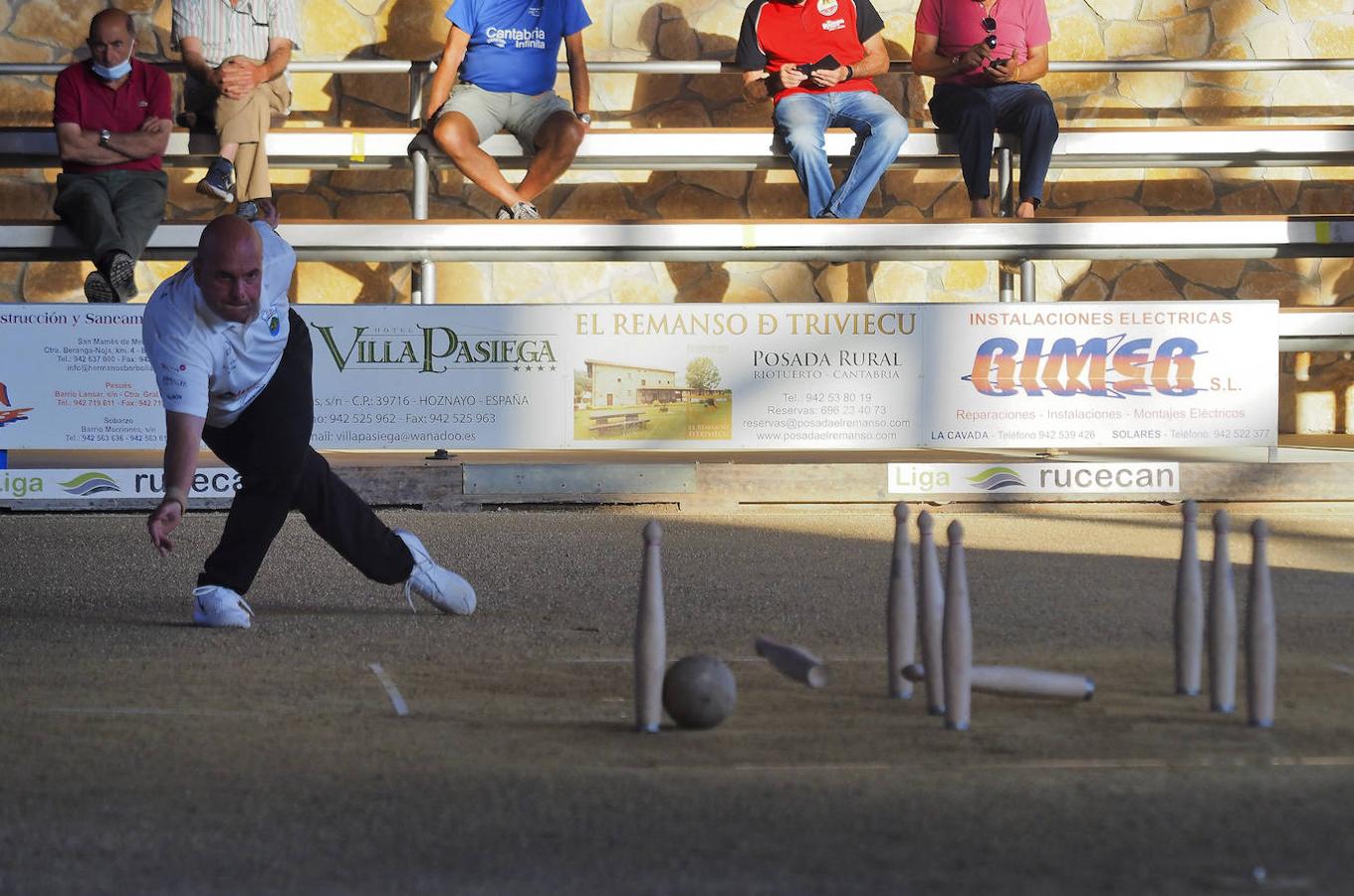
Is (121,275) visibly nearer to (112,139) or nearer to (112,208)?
(112,208)

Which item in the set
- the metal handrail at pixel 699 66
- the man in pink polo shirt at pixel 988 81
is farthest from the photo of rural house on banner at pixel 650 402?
the metal handrail at pixel 699 66

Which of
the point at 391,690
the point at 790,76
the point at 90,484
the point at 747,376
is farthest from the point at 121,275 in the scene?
the point at 391,690

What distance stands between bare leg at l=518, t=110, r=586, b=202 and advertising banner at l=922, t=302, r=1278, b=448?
320cm

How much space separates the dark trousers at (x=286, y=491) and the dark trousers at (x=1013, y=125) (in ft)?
22.4

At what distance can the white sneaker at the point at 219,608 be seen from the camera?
21.7ft

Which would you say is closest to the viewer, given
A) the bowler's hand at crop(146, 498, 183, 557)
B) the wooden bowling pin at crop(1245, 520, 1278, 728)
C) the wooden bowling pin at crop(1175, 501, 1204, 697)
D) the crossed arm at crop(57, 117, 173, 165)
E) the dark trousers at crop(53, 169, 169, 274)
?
the wooden bowling pin at crop(1245, 520, 1278, 728)

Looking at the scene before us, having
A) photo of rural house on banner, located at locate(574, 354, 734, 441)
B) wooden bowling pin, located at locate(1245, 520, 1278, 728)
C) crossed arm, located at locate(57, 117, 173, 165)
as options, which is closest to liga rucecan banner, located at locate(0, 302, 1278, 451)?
photo of rural house on banner, located at locate(574, 354, 734, 441)

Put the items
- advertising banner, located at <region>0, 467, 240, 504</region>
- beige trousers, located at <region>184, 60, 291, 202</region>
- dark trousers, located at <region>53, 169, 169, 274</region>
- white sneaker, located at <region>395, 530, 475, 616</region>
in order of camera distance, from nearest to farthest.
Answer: white sneaker, located at <region>395, 530, 475, 616</region> → advertising banner, located at <region>0, 467, 240, 504</region> → dark trousers, located at <region>53, 169, 169, 274</region> → beige trousers, located at <region>184, 60, 291, 202</region>

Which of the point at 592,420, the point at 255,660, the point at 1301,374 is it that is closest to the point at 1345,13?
the point at 1301,374

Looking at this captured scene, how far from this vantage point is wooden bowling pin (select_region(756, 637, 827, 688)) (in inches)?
189

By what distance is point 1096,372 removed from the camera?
10641 millimetres

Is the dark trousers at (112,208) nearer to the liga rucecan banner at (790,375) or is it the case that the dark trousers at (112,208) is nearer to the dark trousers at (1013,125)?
the liga rucecan banner at (790,375)

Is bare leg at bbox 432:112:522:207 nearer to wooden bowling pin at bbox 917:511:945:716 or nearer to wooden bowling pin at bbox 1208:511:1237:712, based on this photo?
wooden bowling pin at bbox 917:511:945:716

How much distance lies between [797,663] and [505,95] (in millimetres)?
8439
